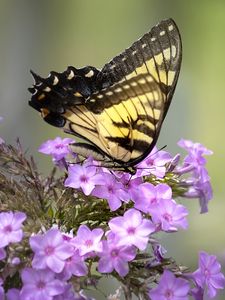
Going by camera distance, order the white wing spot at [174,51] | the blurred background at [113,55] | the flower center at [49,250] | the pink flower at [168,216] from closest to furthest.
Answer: the flower center at [49,250]
the pink flower at [168,216]
the white wing spot at [174,51]
the blurred background at [113,55]

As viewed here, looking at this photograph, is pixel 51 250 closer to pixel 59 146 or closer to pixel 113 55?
pixel 59 146

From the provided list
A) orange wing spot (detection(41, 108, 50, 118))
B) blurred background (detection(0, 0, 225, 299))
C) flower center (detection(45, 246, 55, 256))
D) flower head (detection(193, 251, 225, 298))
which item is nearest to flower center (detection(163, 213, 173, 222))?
flower head (detection(193, 251, 225, 298))

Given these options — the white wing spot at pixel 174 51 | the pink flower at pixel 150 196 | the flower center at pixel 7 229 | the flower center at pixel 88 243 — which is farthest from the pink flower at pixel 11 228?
the white wing spot at pixel 174 51

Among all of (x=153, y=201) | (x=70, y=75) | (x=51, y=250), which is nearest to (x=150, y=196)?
(x=153, y=201)

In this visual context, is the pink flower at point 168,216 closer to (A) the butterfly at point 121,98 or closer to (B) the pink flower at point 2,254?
(A) the butterfly at point 121,98

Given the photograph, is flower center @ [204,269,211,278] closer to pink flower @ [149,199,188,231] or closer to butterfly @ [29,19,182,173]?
pink flower @ [149,199,188,231]

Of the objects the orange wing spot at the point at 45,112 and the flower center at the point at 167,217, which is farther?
the orange wing spot at the point at 45,112

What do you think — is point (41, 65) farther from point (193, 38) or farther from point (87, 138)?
point (87, 138)
